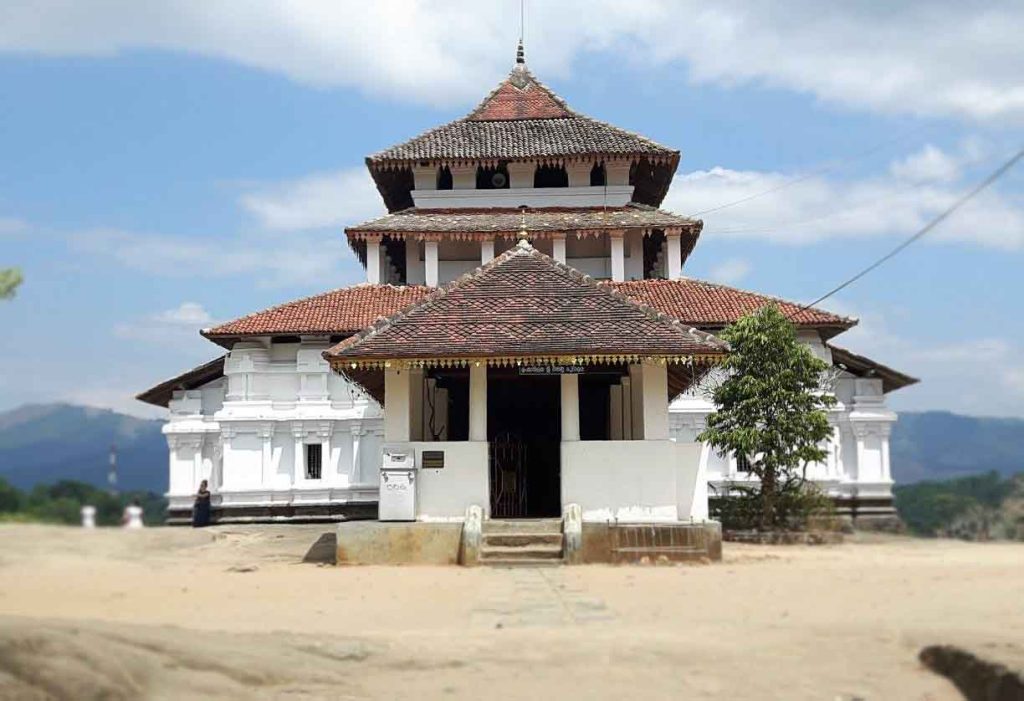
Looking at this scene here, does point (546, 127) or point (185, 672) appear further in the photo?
point (546, 127)

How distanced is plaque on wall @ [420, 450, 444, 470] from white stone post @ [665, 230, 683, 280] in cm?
1586

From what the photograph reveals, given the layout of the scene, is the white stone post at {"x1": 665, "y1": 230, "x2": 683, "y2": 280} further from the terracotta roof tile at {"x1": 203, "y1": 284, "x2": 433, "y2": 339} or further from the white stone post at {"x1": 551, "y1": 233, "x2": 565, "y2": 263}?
the terracotta roof tile at {"x1": 203, "y1": 284, "x2": 433, "y2": 339}

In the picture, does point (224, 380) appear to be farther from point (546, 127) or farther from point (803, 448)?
point (803, 448)

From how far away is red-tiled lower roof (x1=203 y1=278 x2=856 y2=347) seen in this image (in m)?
28.4

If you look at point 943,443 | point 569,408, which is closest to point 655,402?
point 569,408

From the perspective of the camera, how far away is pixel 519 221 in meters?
30.6

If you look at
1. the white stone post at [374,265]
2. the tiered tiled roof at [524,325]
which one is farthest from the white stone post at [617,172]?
the tiered tiled roof at [524,325]

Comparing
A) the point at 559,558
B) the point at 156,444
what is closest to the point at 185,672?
the point at 156,444

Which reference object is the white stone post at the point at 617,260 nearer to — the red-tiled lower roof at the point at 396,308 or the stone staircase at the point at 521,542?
the red-tiled lower roof at the point at 396,308

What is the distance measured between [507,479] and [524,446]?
0.87m

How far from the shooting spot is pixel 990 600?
998 centimetres

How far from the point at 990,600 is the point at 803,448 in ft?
39.2

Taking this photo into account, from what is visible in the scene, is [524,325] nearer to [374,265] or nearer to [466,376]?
[466,376]

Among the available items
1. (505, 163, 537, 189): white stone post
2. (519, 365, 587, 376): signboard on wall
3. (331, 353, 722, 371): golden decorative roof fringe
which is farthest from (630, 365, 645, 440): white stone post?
(505, 163, 537, 189): white stone post
